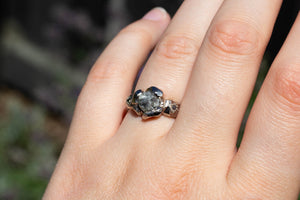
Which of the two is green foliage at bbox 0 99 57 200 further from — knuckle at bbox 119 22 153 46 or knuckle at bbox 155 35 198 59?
knuckle at bbox 155 35 198 59

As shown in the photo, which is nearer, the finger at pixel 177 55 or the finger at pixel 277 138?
the finger at pixel 277 138

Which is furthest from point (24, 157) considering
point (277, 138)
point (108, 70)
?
point (277, 138)

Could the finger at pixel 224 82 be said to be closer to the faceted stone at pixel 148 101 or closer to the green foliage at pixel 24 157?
the faceted stone at pixel 148 101

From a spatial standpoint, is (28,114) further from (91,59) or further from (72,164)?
(72,164)

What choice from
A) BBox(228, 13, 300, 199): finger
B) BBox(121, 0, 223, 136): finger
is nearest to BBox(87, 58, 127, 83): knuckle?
BBox(121, 0, 223, 136): finger

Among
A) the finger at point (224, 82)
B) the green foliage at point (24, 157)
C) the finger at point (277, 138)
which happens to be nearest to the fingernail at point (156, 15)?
the finger at point (224, 82)

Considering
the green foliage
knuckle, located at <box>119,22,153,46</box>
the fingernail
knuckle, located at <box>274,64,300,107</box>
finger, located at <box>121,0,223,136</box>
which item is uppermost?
the fingernail
